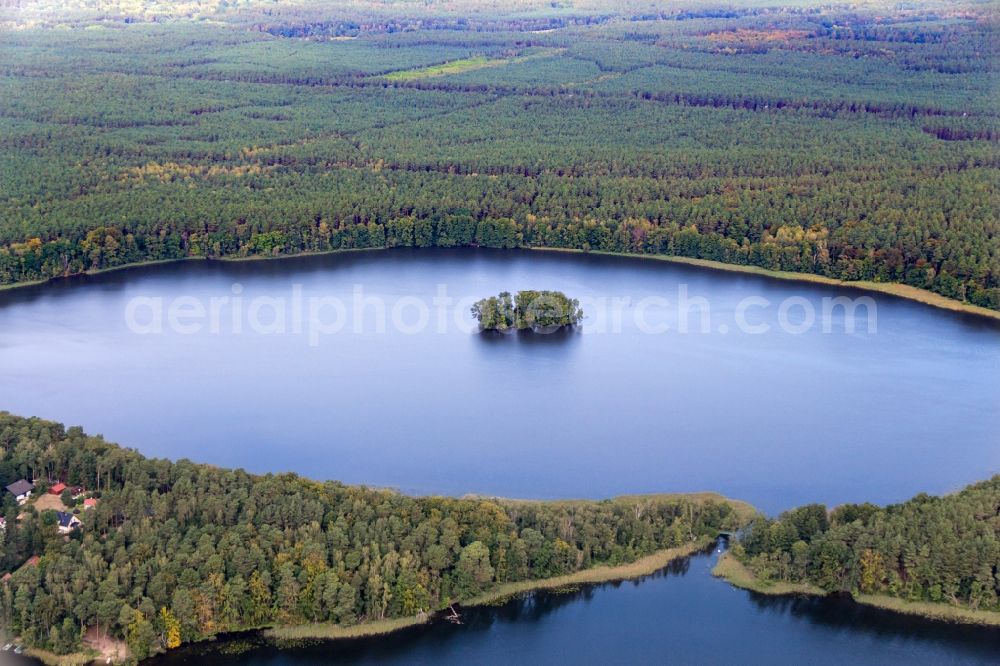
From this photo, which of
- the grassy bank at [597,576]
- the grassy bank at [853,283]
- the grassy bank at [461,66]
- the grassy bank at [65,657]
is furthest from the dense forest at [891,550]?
the grassy bank at [461,66]

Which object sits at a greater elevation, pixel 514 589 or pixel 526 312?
pixel 526 312

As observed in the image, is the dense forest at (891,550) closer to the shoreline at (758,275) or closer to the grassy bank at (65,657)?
the grassy bank at (65,657)

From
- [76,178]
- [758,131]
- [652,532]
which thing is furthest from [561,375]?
[758,131]

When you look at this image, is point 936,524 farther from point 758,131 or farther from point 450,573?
point 758,131

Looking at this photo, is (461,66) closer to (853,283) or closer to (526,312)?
(853,283)

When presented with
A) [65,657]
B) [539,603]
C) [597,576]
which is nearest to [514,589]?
[539,603]

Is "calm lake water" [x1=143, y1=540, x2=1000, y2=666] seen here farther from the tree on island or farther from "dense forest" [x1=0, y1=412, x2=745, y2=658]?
the tree on island
